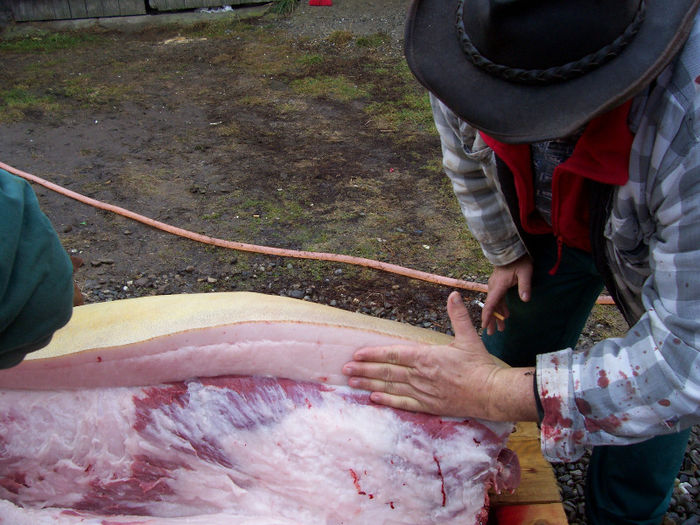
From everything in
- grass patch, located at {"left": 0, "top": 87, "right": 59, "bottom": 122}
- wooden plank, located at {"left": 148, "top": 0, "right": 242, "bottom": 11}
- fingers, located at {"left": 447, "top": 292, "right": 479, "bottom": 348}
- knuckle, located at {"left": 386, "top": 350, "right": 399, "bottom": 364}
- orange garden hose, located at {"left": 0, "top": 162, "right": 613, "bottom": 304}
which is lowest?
orange garden hose, located at {"left": 0, "top": 162, "right": 613, "bottom": 304}

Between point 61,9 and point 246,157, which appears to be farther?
point 61,9

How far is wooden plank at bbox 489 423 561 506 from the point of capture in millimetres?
1579

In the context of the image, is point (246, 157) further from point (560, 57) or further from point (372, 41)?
point (560, 57)

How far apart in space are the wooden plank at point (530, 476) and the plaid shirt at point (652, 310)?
0.37 metres

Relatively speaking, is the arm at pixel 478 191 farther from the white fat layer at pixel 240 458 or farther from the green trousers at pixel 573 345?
the white fat layer at pixel 240 458

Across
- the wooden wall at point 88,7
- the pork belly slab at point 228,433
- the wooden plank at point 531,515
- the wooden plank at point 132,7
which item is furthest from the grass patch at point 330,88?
the wooden plank at point 531,515

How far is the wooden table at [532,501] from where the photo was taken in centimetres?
153

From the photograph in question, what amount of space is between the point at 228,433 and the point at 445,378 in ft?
1.79

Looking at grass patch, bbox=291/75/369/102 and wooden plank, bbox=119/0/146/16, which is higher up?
wooden plank, bbox=119/0/146/16

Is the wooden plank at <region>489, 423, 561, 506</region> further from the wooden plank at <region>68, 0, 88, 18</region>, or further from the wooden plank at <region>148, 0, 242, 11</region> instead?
the wooden plank at <region>68, 0, 88, 18</region>

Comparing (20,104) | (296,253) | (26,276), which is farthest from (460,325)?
(20,104)

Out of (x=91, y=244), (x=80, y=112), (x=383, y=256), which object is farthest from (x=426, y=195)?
(x=80, y=112)

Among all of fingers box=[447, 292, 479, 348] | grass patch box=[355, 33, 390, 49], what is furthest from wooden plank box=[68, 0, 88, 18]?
fingers box=[447, 292, 479, 348]

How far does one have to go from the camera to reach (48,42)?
21.5ft
